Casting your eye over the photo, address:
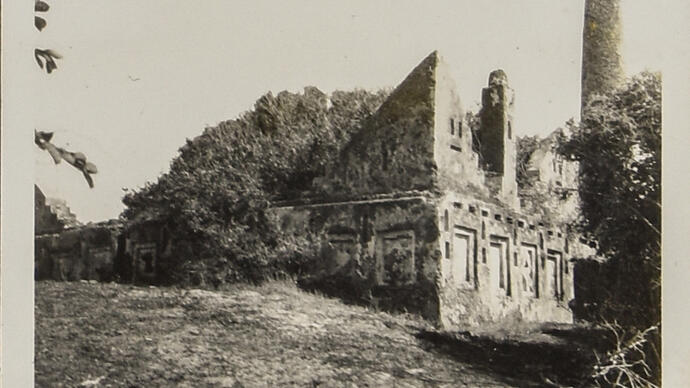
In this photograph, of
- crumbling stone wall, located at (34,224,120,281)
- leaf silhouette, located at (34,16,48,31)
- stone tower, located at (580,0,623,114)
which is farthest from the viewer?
crumbling stone wall, located at (34,224,120,281)

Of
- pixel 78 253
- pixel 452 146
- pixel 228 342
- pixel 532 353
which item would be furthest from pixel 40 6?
pixel 532 353

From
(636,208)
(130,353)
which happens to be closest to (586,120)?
(636,208)

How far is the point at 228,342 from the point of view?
556 centimetres

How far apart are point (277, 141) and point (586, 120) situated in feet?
5.13

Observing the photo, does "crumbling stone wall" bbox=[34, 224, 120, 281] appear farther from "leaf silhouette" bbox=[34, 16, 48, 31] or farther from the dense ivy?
the dense ivy

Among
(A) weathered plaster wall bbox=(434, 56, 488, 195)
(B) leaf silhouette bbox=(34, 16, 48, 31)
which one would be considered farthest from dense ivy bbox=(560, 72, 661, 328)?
(B) leaf silhouette bbox=(34, 16, 48, 31)

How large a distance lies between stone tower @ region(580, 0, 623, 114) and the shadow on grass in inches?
44.7

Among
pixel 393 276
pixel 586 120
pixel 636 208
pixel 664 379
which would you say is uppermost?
pixel 586 120

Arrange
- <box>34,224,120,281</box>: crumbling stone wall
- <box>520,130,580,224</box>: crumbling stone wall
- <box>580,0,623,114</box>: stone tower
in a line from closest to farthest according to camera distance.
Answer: <box>580,0,623,114</box>: stone tower, <box>520,130,580,224</box>: crumbling stone wall, <box>34,224,120,281</box>: crumbling stone wall

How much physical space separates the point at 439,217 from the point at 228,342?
121 centimetres

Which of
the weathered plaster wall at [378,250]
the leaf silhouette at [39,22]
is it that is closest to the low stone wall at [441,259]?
the weathered plaster wall at [378,250]

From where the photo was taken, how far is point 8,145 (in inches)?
219

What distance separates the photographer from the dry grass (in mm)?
5434

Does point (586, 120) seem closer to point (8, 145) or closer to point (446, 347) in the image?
point (446, 347)
